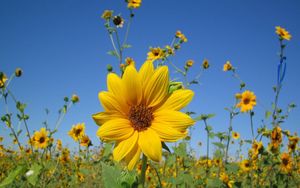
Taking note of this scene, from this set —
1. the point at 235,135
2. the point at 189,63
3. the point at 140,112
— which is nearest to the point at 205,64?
the point at 189,63

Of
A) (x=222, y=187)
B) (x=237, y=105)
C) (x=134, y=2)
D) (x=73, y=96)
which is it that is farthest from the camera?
(x=237, y=105)

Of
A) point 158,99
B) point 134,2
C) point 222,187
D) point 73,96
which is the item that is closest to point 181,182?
point 222,187

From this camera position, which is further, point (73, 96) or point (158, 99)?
point (73, 96)

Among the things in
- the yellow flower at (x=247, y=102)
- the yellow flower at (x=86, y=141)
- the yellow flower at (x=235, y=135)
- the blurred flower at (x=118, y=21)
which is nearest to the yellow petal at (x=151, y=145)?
the blurred flower at (x=118, y=21)

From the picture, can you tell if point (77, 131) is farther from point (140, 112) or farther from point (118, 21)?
point (140, 112)

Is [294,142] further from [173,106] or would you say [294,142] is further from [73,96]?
[173,106]

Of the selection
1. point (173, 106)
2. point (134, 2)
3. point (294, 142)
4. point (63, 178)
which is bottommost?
point (63, 178)

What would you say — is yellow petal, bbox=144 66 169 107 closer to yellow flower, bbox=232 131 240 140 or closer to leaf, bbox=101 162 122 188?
leaf, bbox=101 162 122 188
